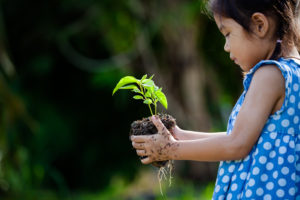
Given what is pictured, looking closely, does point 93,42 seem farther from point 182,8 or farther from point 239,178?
point 239,178

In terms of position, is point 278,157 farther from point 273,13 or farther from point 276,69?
point 273,13

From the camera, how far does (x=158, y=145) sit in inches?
64.4

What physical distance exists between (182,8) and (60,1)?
1.49m

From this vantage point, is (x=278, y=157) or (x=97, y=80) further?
(x=97, y=80)

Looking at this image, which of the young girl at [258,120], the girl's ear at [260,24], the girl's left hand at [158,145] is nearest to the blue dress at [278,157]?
the young girl at [258,120]

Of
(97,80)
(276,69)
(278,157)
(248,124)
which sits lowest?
(97,80)

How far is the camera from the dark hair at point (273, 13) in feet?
5.19

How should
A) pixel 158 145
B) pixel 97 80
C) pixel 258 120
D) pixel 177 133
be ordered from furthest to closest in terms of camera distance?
pixel 97 80 → pixel 177 133 → pixel 158 145 → pixel 258 120

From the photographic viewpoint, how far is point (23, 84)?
569cm

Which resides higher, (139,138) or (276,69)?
(276,69)

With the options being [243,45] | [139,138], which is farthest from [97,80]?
[243,45]

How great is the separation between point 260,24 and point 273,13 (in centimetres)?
6

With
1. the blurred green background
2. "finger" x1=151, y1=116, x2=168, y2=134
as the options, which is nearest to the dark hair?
"finger" x1=151, y1=116, x2=168, y2=134

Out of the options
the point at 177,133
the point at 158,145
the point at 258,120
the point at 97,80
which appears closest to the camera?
the point at 258,120
